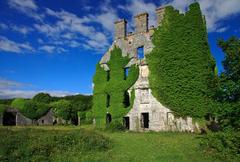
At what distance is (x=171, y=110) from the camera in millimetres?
25969

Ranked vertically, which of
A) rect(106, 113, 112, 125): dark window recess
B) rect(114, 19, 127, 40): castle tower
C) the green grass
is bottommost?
the green grass

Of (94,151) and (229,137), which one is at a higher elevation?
(229,137)

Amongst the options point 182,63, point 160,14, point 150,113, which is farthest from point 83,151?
point 160,14

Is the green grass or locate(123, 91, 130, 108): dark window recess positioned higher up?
locate(123, 91, 130, 108): dark window recess

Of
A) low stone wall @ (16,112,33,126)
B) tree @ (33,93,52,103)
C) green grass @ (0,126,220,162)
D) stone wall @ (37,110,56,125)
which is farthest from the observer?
tree @ (33,93,52,103)

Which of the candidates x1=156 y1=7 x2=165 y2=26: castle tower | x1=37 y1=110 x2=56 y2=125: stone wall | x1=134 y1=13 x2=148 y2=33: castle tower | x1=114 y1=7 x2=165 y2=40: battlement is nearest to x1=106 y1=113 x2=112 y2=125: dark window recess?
x1=114 y1=7 x2=165 y2=40: battlement

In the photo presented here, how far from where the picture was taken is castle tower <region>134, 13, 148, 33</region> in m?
29.8

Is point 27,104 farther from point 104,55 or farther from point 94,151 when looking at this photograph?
point 94,151

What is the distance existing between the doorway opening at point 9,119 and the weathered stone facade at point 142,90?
2310 centimetres

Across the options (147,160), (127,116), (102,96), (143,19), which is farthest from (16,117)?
(147,160)

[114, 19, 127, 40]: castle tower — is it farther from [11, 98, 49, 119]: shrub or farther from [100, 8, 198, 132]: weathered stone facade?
[11, 98, 49, 119]: shrub

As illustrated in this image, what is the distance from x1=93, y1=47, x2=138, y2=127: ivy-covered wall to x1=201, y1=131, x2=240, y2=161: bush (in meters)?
16.1

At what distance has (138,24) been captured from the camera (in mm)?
30391

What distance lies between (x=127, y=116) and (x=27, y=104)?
83.5 feet
